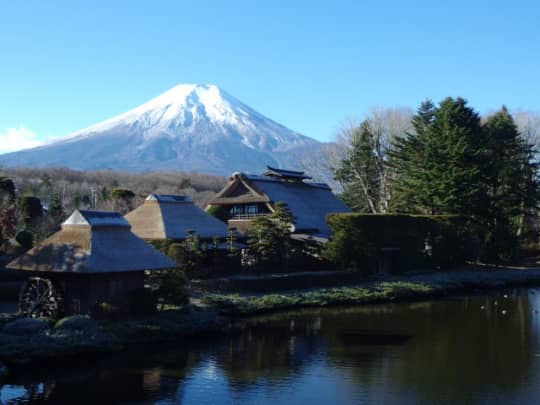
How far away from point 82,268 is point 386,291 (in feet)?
51.9

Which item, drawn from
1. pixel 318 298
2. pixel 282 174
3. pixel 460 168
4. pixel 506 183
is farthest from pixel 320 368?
pixel 506 183

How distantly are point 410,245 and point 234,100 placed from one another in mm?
157577

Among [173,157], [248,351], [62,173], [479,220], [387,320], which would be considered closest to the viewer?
[248,351]

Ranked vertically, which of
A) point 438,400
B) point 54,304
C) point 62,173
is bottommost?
point 438,400

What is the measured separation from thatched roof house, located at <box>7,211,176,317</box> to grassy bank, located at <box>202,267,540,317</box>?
4171mm

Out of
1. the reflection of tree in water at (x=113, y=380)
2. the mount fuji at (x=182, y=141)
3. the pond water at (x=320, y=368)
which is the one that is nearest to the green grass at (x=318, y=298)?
the pond water at (x=320, y=368)

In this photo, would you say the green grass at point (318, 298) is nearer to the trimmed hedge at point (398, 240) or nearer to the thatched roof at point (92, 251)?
the trimmed hedge at point (398, 240)

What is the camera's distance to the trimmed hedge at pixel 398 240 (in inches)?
1356

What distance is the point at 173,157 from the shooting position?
156750mm

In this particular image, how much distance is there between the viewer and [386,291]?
99.7 feet

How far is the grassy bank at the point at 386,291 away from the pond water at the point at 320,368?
63.7 inches

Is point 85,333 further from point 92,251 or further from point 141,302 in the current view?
point 141,302

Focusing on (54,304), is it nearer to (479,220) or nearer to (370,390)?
(370,390)

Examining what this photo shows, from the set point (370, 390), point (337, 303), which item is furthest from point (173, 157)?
point (370, 390)
